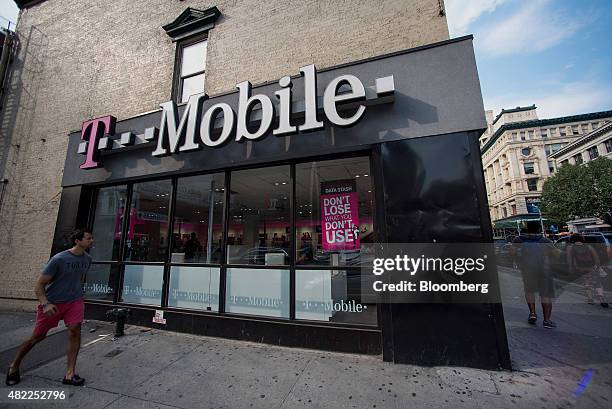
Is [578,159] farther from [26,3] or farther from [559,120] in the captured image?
[26,3]

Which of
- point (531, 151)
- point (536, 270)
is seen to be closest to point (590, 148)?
point (531, 151)

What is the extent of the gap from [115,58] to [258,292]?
8581mm

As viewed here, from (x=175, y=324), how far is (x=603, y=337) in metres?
8.32

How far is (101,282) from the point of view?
6492 millimetres

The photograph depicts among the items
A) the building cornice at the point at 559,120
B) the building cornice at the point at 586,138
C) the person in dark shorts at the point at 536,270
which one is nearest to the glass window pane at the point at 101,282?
the person in dark shorts at the point at 536,270

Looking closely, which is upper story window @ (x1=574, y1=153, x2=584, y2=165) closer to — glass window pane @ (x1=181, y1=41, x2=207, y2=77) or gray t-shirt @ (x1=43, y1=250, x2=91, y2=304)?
glass window pane @ (x1=181, y1=41, x2=207, y2=77)

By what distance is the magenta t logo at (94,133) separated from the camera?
20.8 ft

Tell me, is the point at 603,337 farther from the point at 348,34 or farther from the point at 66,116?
the point at 66,116

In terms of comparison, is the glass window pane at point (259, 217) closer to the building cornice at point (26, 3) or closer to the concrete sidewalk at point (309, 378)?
the concrete sidewalk at point (309, 378)

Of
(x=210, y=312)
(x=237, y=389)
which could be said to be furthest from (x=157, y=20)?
(x=237, y=389)

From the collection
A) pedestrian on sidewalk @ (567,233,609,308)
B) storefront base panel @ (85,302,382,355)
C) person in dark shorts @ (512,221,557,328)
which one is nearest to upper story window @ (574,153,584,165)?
pedestrian on sidewalk @ (567,233,609,308)

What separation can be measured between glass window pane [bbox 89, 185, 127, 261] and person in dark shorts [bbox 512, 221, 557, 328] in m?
9.85

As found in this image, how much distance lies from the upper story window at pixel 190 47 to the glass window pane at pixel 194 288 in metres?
4.75

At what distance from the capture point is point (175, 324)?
531 centimetres
